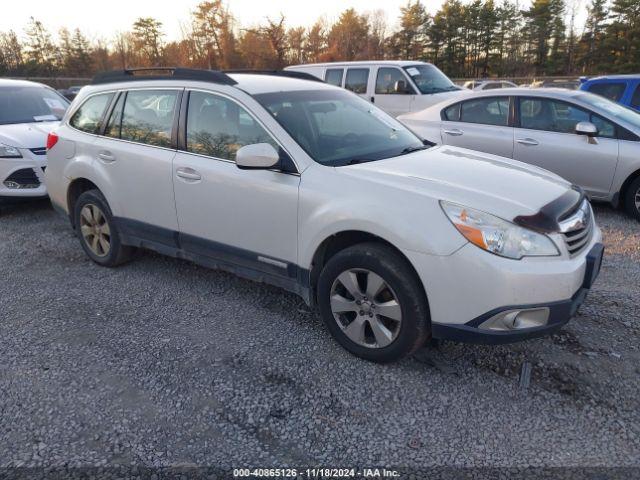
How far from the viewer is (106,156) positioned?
4426 millimetres

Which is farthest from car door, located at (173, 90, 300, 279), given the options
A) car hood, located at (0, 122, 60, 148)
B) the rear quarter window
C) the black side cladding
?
the rear quarter window

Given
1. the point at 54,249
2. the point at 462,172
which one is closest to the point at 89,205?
the point at 54,249

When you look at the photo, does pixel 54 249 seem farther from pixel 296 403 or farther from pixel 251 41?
pixel 251 41

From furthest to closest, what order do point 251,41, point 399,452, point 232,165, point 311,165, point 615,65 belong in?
point 251,41, point 615,65, point 232,165, point 311,165, point 399,452

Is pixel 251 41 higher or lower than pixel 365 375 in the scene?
higher

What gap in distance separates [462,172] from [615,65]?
4609 cm

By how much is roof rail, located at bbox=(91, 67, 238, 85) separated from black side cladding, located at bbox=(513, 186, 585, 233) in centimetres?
230

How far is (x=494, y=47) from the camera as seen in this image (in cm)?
5119

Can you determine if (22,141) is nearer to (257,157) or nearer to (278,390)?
(257,157)

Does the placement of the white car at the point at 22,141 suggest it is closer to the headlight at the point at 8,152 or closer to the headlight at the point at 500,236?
the headlight at the point at 8,152

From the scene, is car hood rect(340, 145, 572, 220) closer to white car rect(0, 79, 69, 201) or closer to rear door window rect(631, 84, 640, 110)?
white car rect(0, 79, 69, 201)

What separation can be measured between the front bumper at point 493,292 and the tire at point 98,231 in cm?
304

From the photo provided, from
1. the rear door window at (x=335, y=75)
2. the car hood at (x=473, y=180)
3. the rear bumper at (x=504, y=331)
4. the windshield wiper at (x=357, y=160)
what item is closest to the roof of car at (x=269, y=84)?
the windshield wiper at (x=357, y=160)

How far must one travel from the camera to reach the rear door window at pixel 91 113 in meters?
4.63
